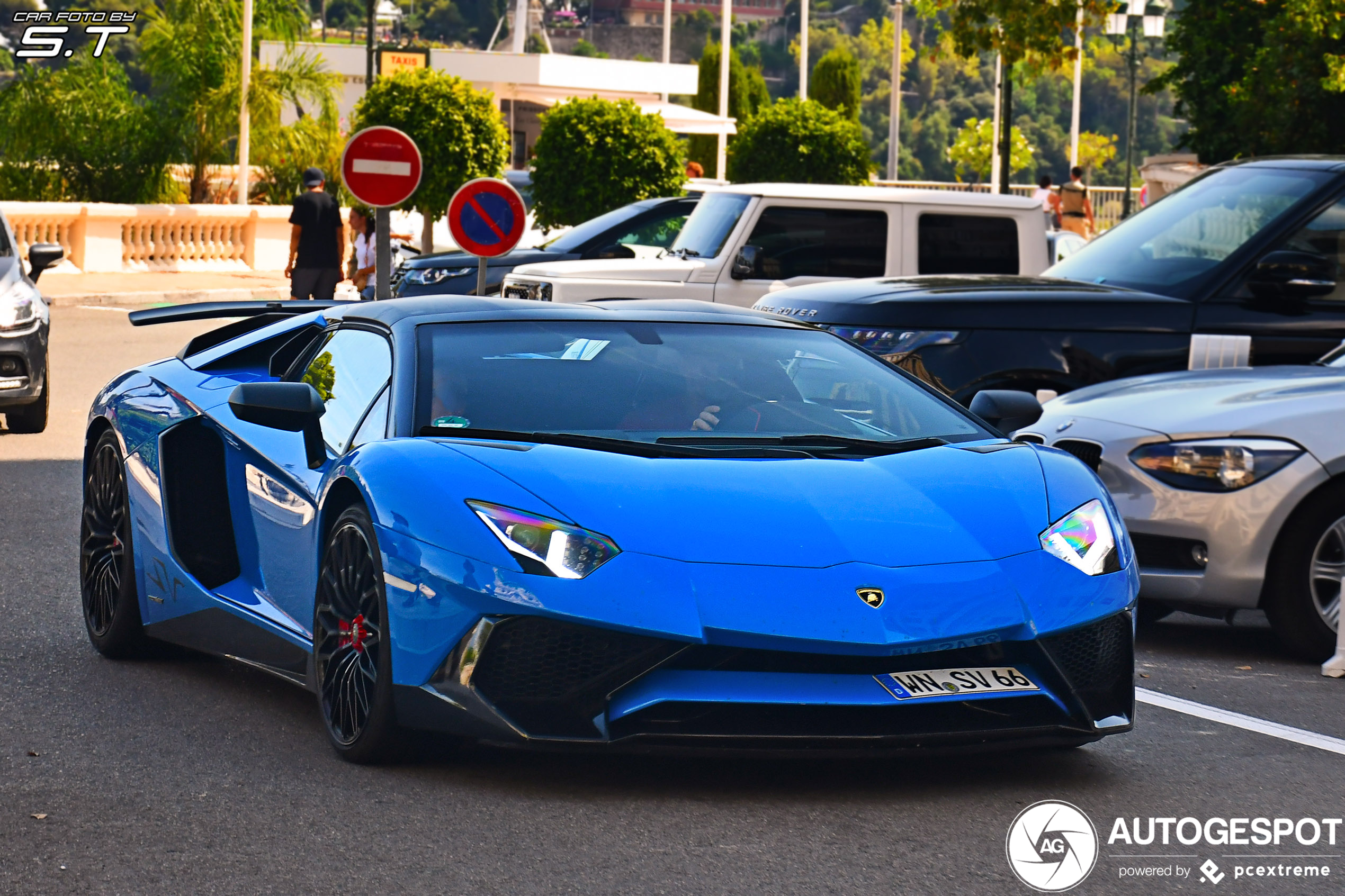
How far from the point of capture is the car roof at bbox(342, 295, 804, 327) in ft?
19.5

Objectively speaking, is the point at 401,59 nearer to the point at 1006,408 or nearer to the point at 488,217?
the point at 488,217

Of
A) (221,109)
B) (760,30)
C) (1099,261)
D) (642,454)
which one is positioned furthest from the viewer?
(760,30)

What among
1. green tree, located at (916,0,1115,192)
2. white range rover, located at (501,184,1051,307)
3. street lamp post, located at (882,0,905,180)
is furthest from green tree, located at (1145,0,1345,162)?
street lamp post, located at (882,0,905,180)

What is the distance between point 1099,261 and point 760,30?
583 ft

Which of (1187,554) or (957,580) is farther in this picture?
(1187,554)

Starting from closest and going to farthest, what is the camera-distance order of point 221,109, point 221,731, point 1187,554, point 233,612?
point 221,731, point 233,612, point 1187,554, point 221,109

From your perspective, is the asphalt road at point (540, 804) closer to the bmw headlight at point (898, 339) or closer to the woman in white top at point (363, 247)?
the bmw headlight at point (898, 339)

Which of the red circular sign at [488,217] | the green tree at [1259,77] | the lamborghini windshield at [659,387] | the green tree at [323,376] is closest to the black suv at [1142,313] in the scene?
the lamborghini windshield at [659,387]

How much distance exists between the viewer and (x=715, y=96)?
6406 cm

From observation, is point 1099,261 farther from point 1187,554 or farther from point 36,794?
point 36,794

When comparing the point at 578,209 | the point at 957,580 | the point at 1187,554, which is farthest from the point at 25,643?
the point at 578,209

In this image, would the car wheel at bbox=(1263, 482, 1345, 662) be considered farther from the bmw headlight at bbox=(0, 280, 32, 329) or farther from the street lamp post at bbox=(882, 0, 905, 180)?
the street lamp post at bbox=(882, 0, 905, 180)

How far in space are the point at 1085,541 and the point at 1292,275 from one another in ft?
15.7

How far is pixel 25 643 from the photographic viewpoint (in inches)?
269
